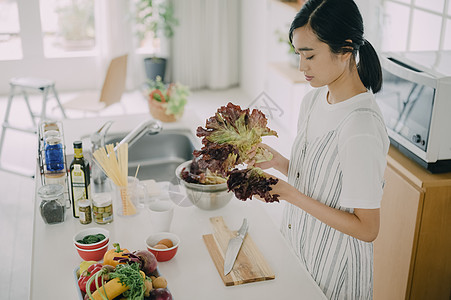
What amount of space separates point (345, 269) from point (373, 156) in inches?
17.1

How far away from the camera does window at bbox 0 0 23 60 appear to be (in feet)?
20.5

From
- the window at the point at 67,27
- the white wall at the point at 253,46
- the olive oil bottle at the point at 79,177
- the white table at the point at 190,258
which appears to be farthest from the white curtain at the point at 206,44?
the olive oil bottle at the point at 79,177

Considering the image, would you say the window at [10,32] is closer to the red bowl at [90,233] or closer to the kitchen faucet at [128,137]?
the kitchen faucet at [128,137]

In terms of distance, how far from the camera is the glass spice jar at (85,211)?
1.89 m

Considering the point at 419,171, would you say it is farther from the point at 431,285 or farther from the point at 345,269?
the point at 345,269

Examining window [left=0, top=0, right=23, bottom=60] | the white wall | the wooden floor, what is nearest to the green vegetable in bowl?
the wooden floor

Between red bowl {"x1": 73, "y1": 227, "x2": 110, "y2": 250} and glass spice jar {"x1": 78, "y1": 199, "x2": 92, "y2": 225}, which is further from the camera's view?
glass spice jar {"x1": 78, "y1": 199, "x2": 92, "y2": 225}

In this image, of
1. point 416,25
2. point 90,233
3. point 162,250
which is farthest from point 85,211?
point 416,25

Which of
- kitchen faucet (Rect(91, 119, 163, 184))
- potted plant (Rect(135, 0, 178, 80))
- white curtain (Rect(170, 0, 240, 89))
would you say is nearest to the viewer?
kitchen faucet (Rect(91, 119, 163, 184))

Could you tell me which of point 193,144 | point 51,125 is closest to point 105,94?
point 193,144

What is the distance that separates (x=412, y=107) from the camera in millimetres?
2273

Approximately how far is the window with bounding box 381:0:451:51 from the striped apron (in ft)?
4.34

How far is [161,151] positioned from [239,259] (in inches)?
52.3

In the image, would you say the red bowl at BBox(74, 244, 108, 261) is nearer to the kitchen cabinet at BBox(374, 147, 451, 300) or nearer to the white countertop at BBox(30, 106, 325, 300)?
the white countertop at BBox(30, 106, 325, 300)
